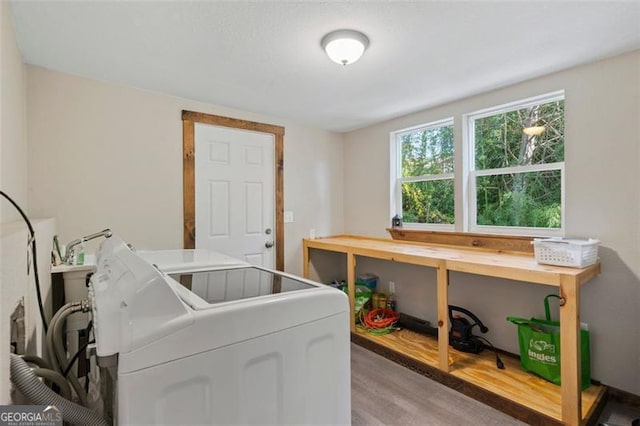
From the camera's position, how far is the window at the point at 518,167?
7.82 ft

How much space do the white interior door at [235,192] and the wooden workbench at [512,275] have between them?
32.0 inches

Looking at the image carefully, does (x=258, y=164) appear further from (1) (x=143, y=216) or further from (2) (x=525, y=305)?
(2) (x=525, y=305)

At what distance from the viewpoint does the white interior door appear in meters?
2.93

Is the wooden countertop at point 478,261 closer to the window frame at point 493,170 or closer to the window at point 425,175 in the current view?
the window frame at point 493,170

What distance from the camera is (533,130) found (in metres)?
2.50

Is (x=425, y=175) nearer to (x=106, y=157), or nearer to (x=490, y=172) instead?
(x=490, y=172)

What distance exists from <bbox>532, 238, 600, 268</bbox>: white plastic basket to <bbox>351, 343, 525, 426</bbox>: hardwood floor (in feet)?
3.24

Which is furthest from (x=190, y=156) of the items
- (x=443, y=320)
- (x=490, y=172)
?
(x=490, y=172)

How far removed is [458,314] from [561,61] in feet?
6.96

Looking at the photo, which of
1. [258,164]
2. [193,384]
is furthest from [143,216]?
[193,384]

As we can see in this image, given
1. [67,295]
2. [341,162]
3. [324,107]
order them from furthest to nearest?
[341,162] → [324,107] → [67,295]

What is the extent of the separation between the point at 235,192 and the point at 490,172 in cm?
238

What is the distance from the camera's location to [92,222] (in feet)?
7.76

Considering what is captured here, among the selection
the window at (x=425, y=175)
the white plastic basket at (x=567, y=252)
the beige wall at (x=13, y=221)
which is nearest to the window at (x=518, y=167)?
the window at (x=425, y=175)
